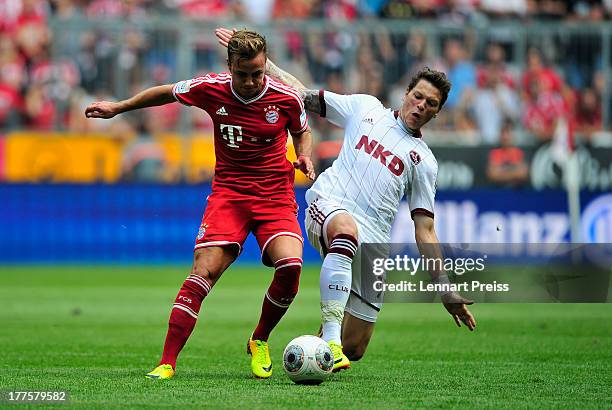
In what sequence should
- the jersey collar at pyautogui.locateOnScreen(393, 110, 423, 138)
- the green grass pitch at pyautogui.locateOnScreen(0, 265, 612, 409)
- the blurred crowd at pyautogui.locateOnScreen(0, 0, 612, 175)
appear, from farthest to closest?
the blurred crowd at pyautogui.locateOnScreen(0, 0, 612, 175)
the jersey collar at pyautogui.locateOnScreen(393, 110, 423, 138)
the green grass pitch at pyautogui.locateOnScreen(0, 265, 612, 409)

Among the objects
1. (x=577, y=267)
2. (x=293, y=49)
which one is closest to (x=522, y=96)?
(x=293, y=49)

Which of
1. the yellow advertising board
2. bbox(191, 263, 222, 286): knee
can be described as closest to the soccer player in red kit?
bbox(191, 263, 222, 286): knee

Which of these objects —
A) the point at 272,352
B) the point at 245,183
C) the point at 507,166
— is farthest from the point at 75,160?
the point at 245,183

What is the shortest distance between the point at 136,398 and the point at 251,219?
192cm

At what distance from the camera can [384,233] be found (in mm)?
9219

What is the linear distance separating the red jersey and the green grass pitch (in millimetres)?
1442

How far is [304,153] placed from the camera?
852 centimetres

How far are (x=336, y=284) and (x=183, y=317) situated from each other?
1132 mm

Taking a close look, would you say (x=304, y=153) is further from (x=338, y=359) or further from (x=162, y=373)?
(x=162, y=373)

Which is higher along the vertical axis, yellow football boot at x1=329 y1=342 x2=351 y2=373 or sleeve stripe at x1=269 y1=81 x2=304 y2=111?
sleeve stripe at x1=269 y1=81 x2=304 y2=111

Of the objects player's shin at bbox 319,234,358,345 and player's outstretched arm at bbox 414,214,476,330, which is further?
player's shin at bbox 319,234,358,345

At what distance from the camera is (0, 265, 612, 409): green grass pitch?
24.2ft

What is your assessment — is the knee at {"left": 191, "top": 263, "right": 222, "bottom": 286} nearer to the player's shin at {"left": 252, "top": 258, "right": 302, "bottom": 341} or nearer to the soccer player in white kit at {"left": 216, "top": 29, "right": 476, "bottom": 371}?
the player's shin at {"left": 252, "top": 258, "right": 302, "bottom": 341}

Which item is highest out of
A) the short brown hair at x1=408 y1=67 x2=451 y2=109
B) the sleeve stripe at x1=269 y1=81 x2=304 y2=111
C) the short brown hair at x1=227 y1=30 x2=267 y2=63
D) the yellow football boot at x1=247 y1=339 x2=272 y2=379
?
the short brown hair at x1=227 y1=30 x2=267 y2=63
